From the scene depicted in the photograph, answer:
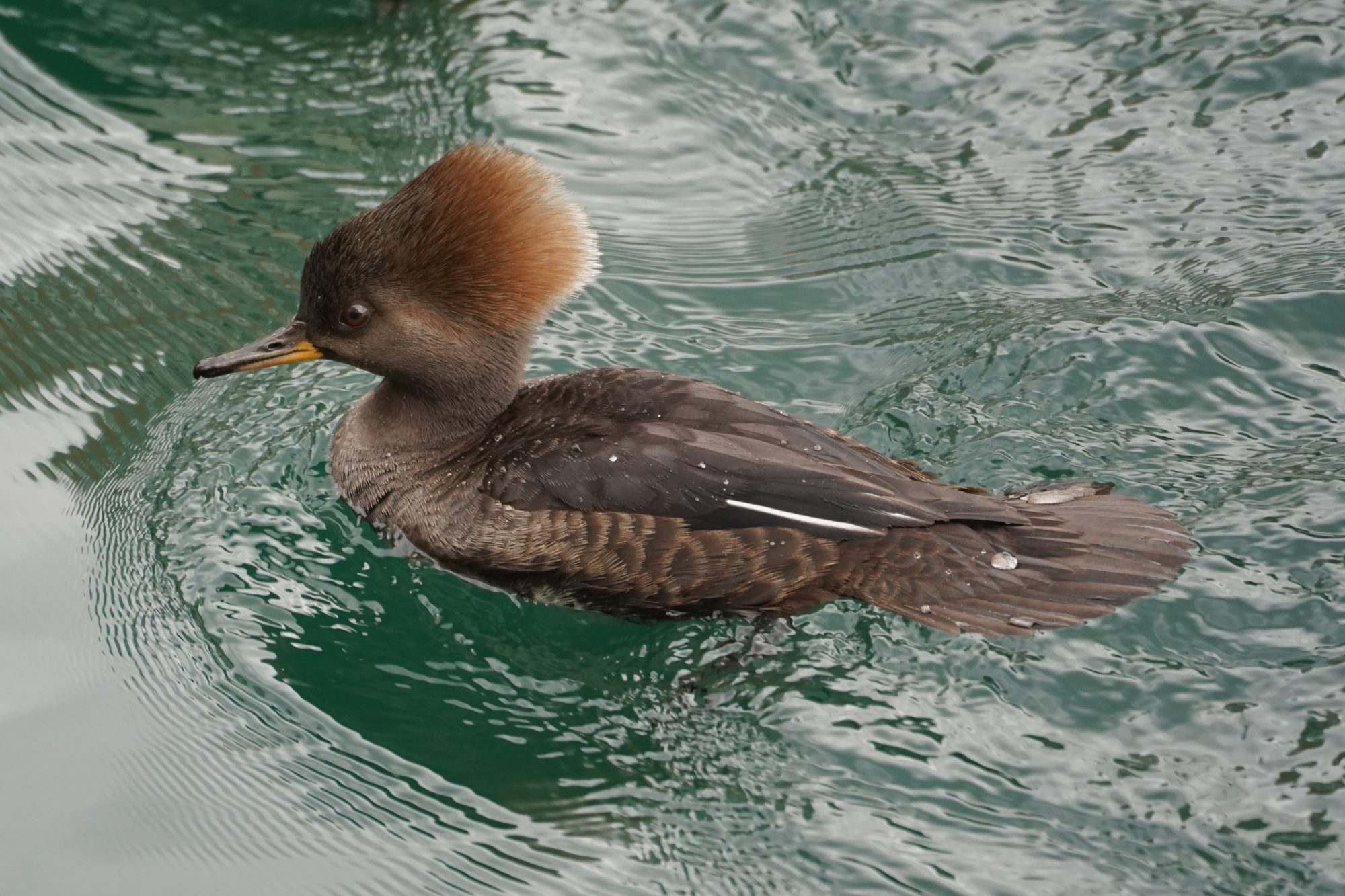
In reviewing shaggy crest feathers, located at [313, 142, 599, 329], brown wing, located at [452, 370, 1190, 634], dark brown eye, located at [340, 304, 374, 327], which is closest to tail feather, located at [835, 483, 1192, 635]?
brown wing, located at [452, 370, 1190, 634]

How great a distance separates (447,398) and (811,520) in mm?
1474

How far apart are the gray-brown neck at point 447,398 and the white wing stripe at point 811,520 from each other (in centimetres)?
108

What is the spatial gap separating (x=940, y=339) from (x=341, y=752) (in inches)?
117

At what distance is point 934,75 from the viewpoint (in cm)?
734

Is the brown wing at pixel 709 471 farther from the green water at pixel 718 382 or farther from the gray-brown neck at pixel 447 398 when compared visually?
the green water at pixel 718 382

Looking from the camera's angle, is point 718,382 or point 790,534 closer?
point 790,534

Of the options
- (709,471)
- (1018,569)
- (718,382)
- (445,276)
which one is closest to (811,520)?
(709,471)

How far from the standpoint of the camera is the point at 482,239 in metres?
4.80

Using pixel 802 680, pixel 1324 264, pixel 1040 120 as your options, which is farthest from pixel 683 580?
pixel 1040 120

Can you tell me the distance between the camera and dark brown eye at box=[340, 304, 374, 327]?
496cm

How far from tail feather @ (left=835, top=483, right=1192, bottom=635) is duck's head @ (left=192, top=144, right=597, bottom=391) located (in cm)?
142

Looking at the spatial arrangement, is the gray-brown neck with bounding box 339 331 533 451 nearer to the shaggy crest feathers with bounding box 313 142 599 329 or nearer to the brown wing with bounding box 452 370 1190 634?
the shaggy crest feathers with bounding box 313 142 599 329

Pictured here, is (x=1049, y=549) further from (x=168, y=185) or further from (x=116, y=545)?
(x=168, y=185)

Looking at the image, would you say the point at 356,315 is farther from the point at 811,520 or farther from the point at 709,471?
the point at 811,520
